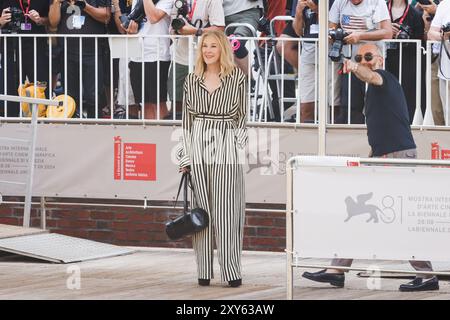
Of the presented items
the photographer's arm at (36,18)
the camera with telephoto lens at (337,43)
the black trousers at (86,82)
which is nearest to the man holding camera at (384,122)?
the camera with telephoto lens at (337,43)

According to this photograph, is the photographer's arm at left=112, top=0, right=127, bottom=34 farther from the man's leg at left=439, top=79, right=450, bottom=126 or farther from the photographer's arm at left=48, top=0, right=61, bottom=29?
the man's leg at left=439, top=79, right=450, bottom=126

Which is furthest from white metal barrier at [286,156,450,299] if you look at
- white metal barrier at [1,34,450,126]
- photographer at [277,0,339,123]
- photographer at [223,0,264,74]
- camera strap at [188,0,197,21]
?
photographer at [223,0,264,74]

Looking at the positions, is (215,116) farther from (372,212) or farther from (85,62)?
(85,62)

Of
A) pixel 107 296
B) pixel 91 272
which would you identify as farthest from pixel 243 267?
pixel 107 296

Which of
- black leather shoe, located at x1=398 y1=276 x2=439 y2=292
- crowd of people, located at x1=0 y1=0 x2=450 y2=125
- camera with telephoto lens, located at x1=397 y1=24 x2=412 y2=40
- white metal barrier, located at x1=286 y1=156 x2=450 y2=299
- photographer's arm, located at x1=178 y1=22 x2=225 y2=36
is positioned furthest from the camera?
photographer's arm, located at x1=178 y1=22 x2=225 y2=36

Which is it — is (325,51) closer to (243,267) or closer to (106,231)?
(243,267)

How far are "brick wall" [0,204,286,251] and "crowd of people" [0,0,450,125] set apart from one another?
113 centimetres

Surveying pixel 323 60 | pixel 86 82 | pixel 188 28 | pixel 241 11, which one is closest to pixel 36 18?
pixel 86 82

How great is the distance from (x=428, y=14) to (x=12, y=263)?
5262 mm

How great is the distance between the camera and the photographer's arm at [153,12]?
616 inches

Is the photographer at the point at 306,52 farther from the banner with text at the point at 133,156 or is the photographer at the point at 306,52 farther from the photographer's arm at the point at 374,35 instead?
the photographer's arm at the point at 374,35

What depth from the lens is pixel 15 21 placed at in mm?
16500

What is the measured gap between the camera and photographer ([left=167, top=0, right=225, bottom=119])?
602 inches

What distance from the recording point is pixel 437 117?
14688 mm
